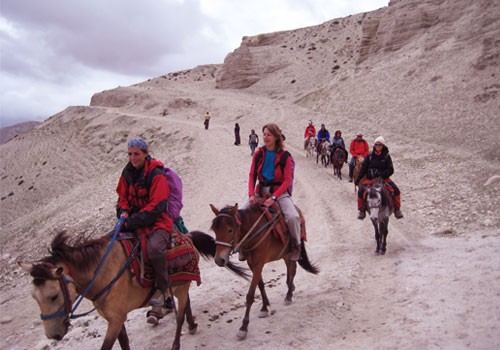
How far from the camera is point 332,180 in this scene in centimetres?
1734

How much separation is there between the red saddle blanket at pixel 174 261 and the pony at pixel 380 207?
14.8 feet

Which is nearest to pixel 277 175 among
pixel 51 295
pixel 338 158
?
pixel 51 295

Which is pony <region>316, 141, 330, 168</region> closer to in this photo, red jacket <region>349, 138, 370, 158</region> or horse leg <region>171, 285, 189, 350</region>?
red jacket <region>349, 138, 370, 158</region>

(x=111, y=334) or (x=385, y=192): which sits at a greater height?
(x=385, y=192)

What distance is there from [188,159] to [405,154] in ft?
38.2

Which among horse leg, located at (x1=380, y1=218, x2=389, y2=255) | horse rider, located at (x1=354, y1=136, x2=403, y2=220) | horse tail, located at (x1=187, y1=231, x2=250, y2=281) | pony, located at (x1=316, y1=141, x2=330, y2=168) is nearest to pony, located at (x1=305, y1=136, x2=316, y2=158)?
pony, located at (x1=316, y1=141, x2=330, y2=168)

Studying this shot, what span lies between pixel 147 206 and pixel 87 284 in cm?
111

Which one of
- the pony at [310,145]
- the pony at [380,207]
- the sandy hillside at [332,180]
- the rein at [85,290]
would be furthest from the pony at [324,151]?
the rein at [85,290]

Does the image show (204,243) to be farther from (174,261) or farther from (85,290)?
(85,290)

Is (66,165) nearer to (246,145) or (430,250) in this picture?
(246,145)

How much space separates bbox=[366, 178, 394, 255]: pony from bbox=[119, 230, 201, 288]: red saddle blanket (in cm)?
451

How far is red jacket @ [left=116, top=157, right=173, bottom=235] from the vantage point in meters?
4.98

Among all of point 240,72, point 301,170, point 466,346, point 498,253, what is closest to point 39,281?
point 466,346

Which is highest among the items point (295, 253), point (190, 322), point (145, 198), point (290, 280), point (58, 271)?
point (145, 198)
